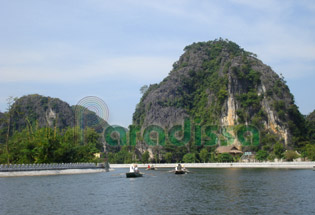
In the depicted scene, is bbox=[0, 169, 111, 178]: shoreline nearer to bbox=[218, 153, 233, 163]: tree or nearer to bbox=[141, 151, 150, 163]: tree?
bbox=[218, 153, 233, 163]: tree

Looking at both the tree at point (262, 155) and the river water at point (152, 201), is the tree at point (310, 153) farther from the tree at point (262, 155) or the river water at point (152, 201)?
the river water at point (152, 201)

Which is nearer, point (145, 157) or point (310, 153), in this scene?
point (310, 153)

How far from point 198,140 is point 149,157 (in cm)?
2139

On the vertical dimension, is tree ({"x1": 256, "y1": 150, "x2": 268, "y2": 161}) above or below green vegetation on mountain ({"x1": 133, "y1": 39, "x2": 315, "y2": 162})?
below

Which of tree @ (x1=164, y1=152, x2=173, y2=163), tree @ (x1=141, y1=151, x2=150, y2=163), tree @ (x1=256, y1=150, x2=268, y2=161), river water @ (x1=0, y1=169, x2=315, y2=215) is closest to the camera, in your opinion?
river water @ (x1=0, y1=169, x2=315, y2=215)

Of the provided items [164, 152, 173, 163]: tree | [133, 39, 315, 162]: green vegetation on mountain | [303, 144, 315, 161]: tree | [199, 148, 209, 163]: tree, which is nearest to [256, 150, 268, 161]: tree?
[133, 39, 315, 162]: green vegetation on mountain

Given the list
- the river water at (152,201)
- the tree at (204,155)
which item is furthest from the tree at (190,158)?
the river water at (152,201)

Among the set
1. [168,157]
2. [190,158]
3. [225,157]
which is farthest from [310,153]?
[168,157]

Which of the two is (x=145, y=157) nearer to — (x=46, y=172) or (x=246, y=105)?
(x=246, y=105)

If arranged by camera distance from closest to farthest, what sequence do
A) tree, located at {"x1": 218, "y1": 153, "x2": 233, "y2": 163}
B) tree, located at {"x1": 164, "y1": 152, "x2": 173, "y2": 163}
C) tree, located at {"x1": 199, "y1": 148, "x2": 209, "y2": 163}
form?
1. tree, located at {"x1": 218, "y1": 153, "x2": 233, "y2": 163}
2. tree, located at {"x1": 199, "y1": 148, "x2": 209, "y2": 163}
3. tree, located at {"x1": 164, "y1": 152, "x2": 173, "y2": 163}

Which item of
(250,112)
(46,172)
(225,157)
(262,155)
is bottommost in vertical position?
(46,172)

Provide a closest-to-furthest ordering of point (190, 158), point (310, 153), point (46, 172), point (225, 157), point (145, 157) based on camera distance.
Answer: point (46, 172) → point (310, 153) → point (225, 157) → point (190, 158) → point (145, 157)

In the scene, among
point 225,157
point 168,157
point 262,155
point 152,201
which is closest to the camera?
point 152,201

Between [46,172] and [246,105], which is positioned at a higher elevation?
[246,105]
